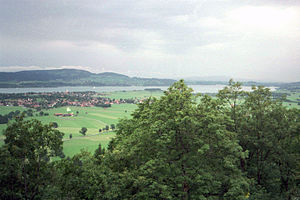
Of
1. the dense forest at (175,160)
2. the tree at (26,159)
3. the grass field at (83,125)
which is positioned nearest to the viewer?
the tree at (26,159)

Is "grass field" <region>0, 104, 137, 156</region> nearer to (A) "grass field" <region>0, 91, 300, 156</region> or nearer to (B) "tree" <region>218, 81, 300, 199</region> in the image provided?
(A) "grass field" <region>0, 91, 300, 156</region>

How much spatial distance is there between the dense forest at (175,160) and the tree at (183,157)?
0.07 m

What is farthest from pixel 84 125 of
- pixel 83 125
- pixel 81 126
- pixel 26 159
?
pixel 26 159

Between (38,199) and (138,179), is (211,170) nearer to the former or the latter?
(138,179)

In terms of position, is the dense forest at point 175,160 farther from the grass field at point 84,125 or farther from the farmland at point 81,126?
the farmland at point 81,126

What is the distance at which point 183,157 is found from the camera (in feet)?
48.6

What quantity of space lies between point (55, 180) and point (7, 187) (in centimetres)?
Answer: 278

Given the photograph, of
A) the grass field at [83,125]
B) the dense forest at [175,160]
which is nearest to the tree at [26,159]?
the dense forest at [175,160]

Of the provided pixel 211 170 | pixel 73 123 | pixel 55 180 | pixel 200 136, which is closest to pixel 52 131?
pixel 55 180

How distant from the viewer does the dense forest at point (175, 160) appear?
1320 cm

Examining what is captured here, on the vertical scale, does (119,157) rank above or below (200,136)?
below

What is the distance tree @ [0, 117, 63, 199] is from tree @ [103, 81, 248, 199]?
194 inches

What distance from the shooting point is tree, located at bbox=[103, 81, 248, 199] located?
553 inches

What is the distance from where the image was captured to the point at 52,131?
14008 millimetres
